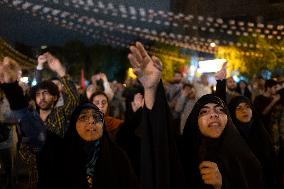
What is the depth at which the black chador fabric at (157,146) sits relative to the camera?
2637mm

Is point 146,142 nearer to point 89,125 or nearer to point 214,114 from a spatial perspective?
point 214,114

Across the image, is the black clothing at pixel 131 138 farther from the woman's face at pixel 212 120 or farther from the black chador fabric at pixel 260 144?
the woman's face at pixel 212 120

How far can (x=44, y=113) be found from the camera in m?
4.86

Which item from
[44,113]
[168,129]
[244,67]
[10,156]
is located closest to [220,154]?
[168,129]

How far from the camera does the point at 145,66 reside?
8.55 ft

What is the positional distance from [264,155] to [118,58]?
59.3 metres

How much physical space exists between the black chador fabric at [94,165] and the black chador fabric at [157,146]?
86cm

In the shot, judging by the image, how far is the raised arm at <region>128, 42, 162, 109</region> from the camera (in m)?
2.57

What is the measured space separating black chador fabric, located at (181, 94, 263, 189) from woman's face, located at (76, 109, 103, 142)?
64 cm

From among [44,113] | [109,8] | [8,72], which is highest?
[109,8]

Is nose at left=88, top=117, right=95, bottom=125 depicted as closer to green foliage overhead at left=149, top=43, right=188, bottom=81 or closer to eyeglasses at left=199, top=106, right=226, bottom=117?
eyeglasses at left=199, top=106, right=226, bottom=117

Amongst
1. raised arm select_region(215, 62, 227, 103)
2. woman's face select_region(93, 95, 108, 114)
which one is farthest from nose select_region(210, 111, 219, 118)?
woman's face select_region(93, 95, 108, 114)

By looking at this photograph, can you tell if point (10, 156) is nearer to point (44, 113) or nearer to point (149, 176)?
point (44, 113)

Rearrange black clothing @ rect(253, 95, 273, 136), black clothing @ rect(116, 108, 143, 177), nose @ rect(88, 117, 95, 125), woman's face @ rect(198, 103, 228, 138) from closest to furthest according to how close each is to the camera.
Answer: woman's face @ rect(198, 103, 228, 138) → nose @ rect(88, 117, 95, 125) → black clothing @ rect(116, 108, 143, 177) → black clothing @ rect(253, 95, 273, 136)
